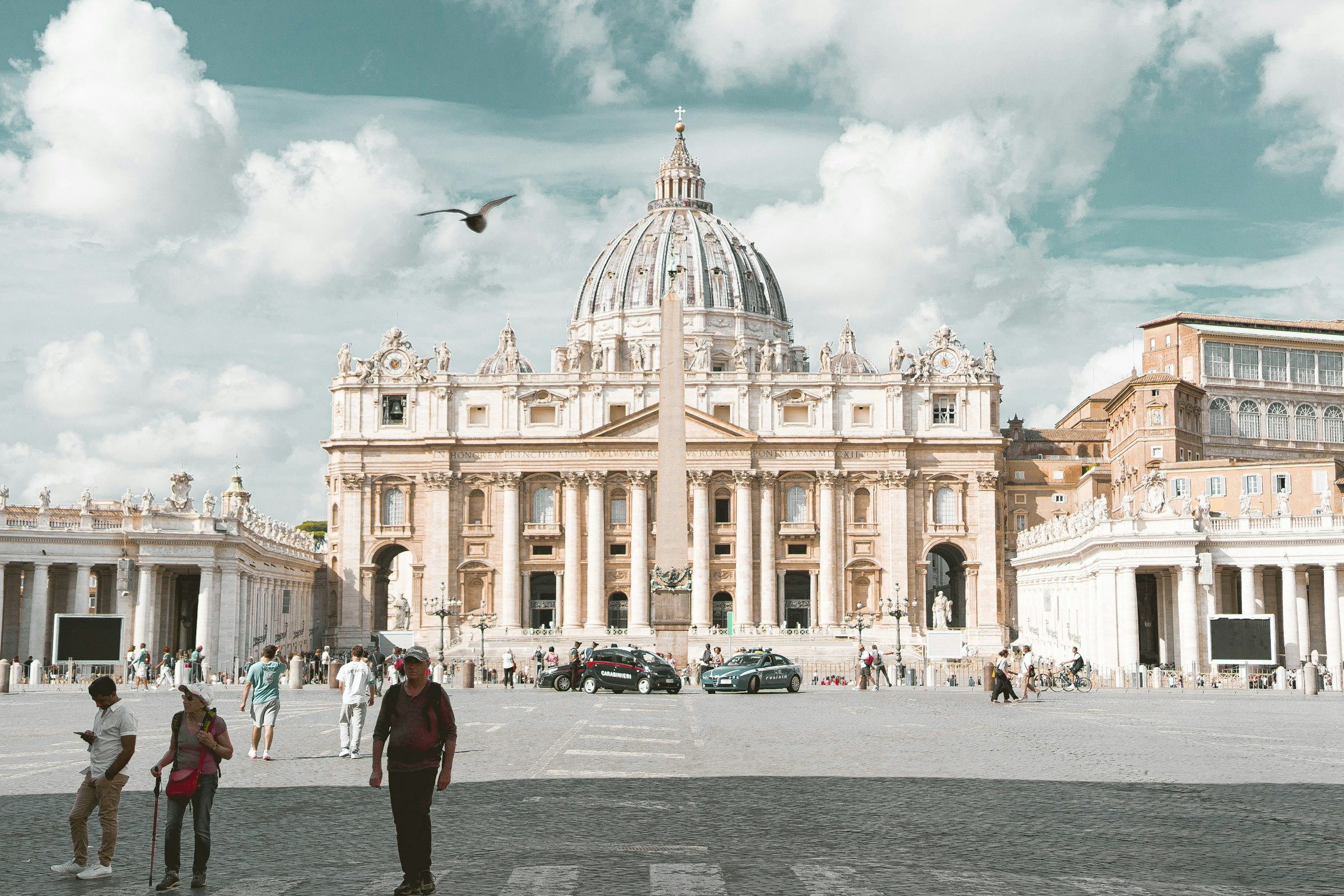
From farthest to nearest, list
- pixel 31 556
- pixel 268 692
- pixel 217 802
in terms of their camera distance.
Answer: pixel 31 556, pixel 268 692, pixel 217 802

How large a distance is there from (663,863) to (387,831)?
3.63 meters

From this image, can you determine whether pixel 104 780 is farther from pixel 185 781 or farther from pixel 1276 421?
pixel 1276 421

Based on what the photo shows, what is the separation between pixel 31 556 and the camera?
5953cm

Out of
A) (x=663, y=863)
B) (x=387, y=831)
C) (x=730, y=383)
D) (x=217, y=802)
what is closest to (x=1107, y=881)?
(x=663, y=863)

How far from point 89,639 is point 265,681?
3142 cm

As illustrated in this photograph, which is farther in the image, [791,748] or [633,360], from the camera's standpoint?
[633,360]

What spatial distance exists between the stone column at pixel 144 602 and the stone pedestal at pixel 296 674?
1343 cm

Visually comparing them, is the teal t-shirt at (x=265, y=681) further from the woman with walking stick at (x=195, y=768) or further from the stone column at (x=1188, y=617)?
the stone column at (x=1188, y=617)

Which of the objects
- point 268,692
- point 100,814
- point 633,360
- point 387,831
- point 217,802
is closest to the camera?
point 100,814

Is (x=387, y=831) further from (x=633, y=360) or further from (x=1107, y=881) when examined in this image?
(x=633, y=360)

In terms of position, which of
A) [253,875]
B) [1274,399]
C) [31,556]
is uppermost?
[1274,399]

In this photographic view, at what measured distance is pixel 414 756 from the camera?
457 inches

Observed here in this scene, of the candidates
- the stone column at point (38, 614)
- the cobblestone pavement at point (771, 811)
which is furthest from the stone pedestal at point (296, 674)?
the cobblestone pavement at point (771, 811)

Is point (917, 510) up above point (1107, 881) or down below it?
above
